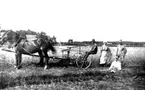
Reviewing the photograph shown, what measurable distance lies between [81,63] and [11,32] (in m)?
4.99

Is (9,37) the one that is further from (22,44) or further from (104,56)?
(104,56)

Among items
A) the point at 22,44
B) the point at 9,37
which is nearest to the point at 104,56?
the point at 22,44

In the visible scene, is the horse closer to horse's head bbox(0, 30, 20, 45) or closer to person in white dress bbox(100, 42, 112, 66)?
horse's head bbox(0, 30, 20, 45)

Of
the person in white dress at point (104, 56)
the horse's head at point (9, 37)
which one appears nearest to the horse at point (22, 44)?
the horse's head at point (9, 37)

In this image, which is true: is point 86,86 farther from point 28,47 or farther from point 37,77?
point 28,47

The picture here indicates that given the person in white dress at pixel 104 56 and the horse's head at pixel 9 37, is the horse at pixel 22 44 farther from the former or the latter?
the person in white dress at pixel 104 56

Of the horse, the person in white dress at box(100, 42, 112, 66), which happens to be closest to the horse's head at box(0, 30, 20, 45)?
the horse

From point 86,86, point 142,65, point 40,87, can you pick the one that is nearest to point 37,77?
point 40,87

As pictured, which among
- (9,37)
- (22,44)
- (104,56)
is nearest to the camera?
(9,37)

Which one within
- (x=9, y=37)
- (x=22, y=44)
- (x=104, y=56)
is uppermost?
(x=9, y=37)

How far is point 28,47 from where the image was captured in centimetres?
1129

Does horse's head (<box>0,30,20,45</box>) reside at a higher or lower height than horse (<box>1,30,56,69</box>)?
higher

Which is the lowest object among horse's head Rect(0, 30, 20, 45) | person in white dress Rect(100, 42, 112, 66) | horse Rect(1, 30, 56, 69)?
person in white dress Rect(100, 42, 112, 66)

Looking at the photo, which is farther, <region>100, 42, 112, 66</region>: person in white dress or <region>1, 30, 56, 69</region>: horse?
<region>100, 42, 112, 66</region>: person in white dress
